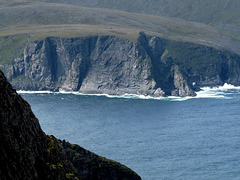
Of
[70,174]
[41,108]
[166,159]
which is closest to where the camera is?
[70,174]

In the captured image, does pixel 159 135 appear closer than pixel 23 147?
No

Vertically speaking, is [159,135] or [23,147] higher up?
[23,147]

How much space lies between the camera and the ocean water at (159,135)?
111188 mm

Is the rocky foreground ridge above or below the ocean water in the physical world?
above

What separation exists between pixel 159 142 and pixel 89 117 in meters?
45.8

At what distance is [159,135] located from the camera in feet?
479

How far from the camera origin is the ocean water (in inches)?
4377

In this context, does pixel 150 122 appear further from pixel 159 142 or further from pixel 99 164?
pixel 99 164

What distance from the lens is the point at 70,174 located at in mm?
32594

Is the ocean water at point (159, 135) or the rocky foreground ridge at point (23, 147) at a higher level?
the rocky foreground ridge at point (23, 147)

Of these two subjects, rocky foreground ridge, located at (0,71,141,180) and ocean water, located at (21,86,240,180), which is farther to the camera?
ocean water, located at (21,86,240,180)

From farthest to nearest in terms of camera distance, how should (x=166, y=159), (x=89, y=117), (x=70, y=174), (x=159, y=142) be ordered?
(x=89, y=117) → (x=159, y=142) → (x=166, y=159) → (x=70, y=174)

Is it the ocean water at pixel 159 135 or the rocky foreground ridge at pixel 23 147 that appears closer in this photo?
the rocky foreground ridge at pixel 23 147

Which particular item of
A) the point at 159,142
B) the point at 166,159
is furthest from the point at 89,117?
the point at 166,159
